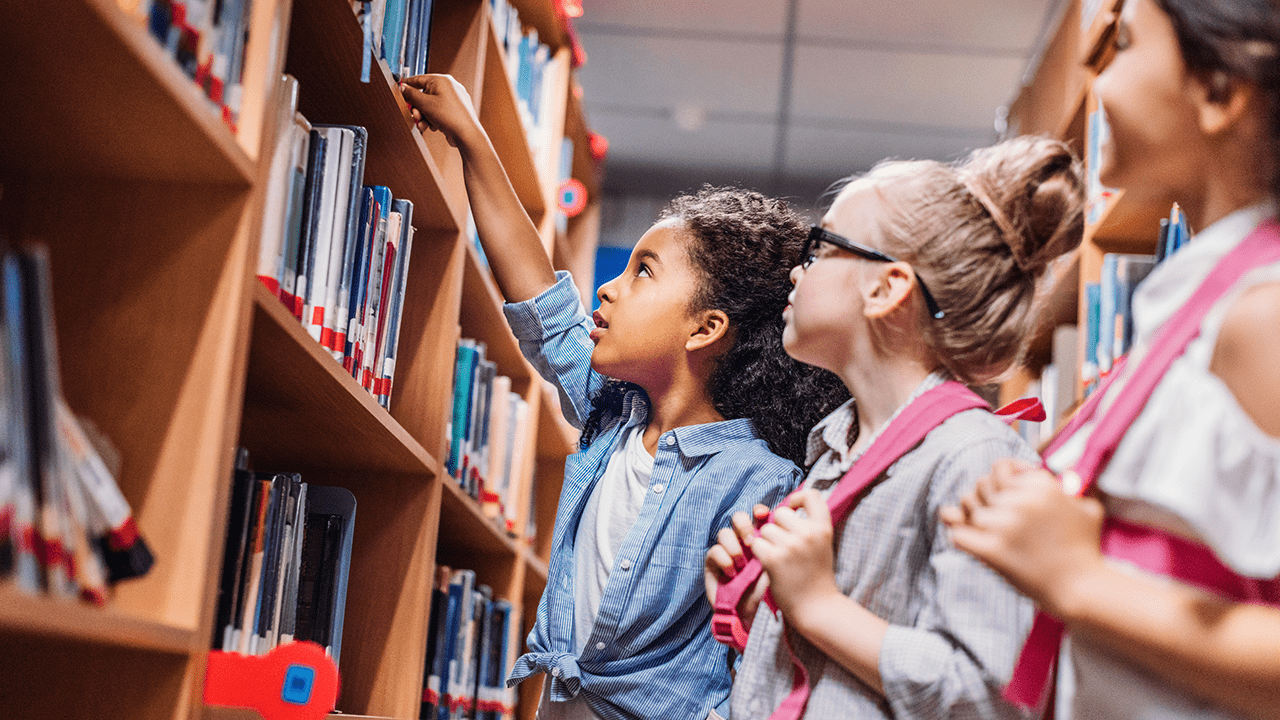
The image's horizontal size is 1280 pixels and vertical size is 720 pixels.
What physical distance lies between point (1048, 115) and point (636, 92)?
162 cm

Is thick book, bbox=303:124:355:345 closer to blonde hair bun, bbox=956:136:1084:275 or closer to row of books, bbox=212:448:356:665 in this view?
row of books, bbox=212:448:356:665

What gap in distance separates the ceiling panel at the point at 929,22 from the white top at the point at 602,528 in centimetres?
234

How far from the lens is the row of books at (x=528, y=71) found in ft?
8.04

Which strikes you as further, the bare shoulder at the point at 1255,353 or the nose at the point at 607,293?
the nose at the point at 607,293

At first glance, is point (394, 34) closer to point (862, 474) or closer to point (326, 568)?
point (326, 568)

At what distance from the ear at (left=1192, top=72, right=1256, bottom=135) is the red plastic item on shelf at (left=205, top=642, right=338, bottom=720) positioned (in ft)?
3.04

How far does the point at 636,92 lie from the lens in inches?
164

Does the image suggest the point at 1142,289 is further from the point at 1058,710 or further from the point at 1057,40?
the point at 1057,40

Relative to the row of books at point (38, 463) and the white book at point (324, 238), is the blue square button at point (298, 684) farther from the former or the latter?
the white book at point (324, 238)

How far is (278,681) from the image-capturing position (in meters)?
1.10

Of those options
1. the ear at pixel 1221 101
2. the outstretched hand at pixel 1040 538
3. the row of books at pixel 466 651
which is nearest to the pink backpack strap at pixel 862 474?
the outstretched hand at pixel 1040 538

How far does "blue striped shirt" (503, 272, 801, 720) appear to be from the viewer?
1.49 meters

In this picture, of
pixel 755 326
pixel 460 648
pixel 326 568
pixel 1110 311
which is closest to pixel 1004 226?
pixel 755 326

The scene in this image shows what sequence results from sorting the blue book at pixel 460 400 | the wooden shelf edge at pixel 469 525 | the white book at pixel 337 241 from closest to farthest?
the white book at pixel 337 241 → the wooden shelf edge at pixel 469 525 → the blue book at pixel 460 400
